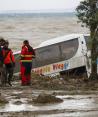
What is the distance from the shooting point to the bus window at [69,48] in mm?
20656

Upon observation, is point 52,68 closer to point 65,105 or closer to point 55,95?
point 55,95

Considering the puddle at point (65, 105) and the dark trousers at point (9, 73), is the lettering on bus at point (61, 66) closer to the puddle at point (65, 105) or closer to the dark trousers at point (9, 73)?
the dark trousers at point (9, 73)

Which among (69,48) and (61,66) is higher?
(69,48)

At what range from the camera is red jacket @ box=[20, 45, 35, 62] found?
721 inches

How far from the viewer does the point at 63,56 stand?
2091 cm

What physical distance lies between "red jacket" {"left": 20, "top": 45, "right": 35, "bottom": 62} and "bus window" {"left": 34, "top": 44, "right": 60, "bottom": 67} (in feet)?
8.80

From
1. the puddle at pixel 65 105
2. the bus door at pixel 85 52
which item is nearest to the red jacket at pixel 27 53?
the bus door at pixel 85 52

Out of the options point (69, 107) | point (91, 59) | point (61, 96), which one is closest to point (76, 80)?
point (91, 59)

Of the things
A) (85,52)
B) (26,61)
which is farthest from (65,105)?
(85,52)

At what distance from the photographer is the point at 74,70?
67.3ft

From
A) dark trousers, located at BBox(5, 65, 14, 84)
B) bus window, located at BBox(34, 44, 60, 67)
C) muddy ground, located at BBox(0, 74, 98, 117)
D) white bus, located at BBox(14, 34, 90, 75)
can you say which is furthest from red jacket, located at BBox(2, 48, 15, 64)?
bus window, located at BBox(34, 44, 60, 67)

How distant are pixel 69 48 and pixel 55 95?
6057mm

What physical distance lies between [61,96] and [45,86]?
9.14ft

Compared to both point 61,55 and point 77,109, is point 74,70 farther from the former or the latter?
point 77,109
